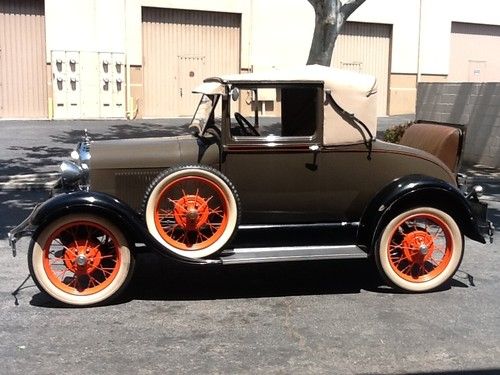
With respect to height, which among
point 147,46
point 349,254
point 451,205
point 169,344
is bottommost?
point 169,344

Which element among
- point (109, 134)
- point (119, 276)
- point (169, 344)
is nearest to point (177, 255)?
point (119, 276)

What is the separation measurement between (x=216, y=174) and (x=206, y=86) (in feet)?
3.42

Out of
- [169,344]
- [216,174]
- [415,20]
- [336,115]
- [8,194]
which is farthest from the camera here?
[415,20]

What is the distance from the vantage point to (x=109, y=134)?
647 inches

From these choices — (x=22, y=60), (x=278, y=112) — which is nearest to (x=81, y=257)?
(x=278, y=112)

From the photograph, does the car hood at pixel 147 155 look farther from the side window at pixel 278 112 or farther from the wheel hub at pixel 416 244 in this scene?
the wheel hub at pixel 416 244

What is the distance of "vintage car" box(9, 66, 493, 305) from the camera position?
4.92m

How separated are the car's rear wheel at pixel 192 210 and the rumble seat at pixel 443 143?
2.01 meters

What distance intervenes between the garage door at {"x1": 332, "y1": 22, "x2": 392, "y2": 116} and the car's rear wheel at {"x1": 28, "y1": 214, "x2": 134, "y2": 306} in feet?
64.8

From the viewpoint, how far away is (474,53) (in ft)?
85.5

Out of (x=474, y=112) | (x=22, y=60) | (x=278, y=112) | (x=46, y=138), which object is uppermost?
(x=22, y=60)

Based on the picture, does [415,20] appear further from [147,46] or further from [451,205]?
[451,205]

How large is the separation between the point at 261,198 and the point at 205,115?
894 millimetres

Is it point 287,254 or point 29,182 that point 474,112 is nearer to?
point 29,182
